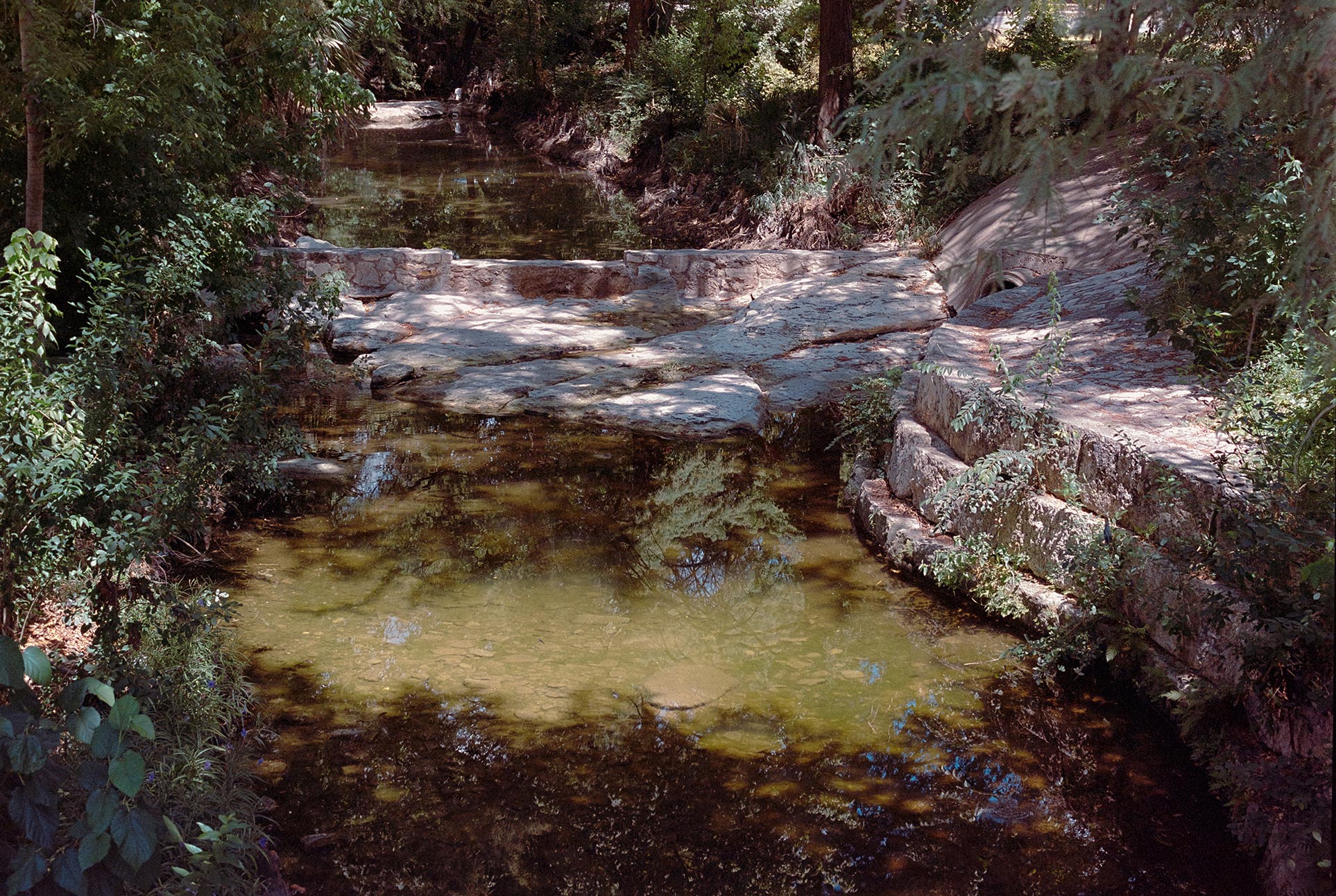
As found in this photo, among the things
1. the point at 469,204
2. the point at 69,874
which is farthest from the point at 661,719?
the point at 469,204

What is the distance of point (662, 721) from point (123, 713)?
2.29m

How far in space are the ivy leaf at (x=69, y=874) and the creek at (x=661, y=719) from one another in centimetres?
107

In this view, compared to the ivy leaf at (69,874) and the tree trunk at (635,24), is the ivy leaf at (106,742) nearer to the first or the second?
the ivy leaf at (69,874)

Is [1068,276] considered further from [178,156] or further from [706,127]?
[706,127]

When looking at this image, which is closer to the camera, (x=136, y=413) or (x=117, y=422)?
(x=117, y=422)

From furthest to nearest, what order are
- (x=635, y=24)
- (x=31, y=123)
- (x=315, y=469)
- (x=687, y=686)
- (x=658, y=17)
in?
(x=658, y=17), (x=635, y=24), (x=315, y=469), (x=687, y=686), (x=31, y=123)

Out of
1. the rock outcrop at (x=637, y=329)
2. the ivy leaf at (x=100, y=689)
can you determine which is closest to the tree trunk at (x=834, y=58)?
the rock outcrop at (x=637, y=329)

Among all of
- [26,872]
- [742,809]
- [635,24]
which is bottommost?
[742,809]

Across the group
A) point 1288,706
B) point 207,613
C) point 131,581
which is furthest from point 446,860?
point 1288,706

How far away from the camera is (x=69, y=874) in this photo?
2.34 metres

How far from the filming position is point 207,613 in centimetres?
384

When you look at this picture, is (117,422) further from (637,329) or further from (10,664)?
(637,329)

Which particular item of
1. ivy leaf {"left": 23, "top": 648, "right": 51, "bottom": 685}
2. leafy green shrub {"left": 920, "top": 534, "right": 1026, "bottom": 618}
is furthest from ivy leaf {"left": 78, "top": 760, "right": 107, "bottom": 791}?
leafy green shrub {"left": 920, "top": 534, "right": 1026, "bottom": 618}

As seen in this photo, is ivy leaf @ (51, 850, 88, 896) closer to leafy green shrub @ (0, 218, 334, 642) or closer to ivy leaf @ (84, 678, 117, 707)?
ivy leaf @ (84, 678, 117, 707)
